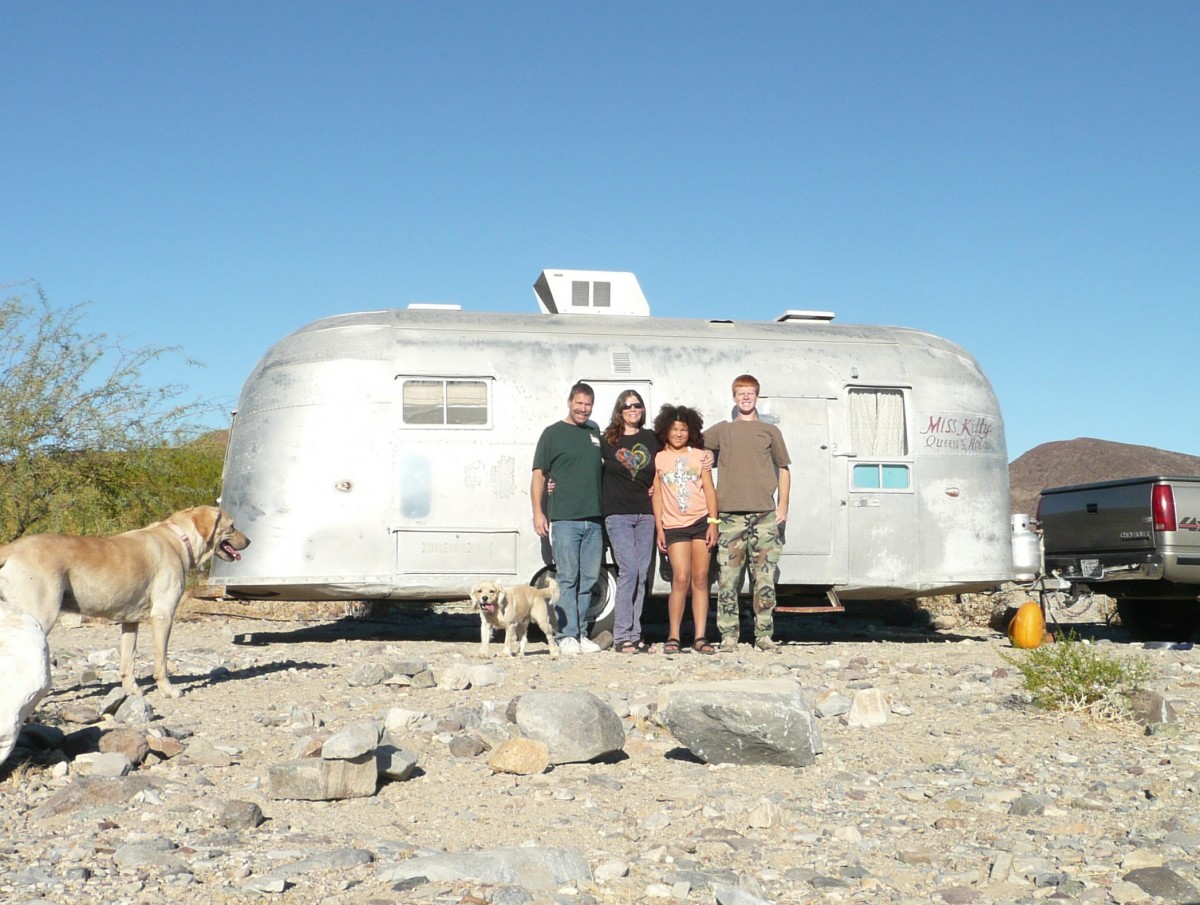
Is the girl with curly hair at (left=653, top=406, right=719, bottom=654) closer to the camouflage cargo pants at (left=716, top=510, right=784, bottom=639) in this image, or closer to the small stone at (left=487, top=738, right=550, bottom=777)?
the camouflage cargo pants at (left=716, top=510, right=784, bottom=639)

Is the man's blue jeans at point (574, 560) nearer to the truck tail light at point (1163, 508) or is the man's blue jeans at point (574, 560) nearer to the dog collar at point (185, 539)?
the dog collar at point (185, 539)

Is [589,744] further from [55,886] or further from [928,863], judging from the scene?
[55,886]

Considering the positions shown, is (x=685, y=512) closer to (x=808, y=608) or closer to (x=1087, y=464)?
(x=808, y=608)

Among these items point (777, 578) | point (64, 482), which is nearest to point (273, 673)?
point (777, 578)

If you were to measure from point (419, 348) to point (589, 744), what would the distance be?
5210 mm

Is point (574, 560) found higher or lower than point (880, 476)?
lower

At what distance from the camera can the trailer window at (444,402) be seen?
9859mm

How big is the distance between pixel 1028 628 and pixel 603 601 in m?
3.84

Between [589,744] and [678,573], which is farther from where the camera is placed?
[678,573]

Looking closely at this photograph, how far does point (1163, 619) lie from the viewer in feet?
41.6

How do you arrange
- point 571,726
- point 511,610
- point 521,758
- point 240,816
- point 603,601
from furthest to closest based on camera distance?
1. point 603,601
2. point 511,610
3. point 571,726
4. point 521,758
5. point 240,816

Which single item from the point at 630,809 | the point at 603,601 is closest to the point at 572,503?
the point at 603,601

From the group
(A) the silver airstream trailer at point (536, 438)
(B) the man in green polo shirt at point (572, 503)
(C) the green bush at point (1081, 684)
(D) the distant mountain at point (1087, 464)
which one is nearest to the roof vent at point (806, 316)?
(A) the silver airstream trailer at point (536, 438)

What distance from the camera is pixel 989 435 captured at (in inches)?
420
